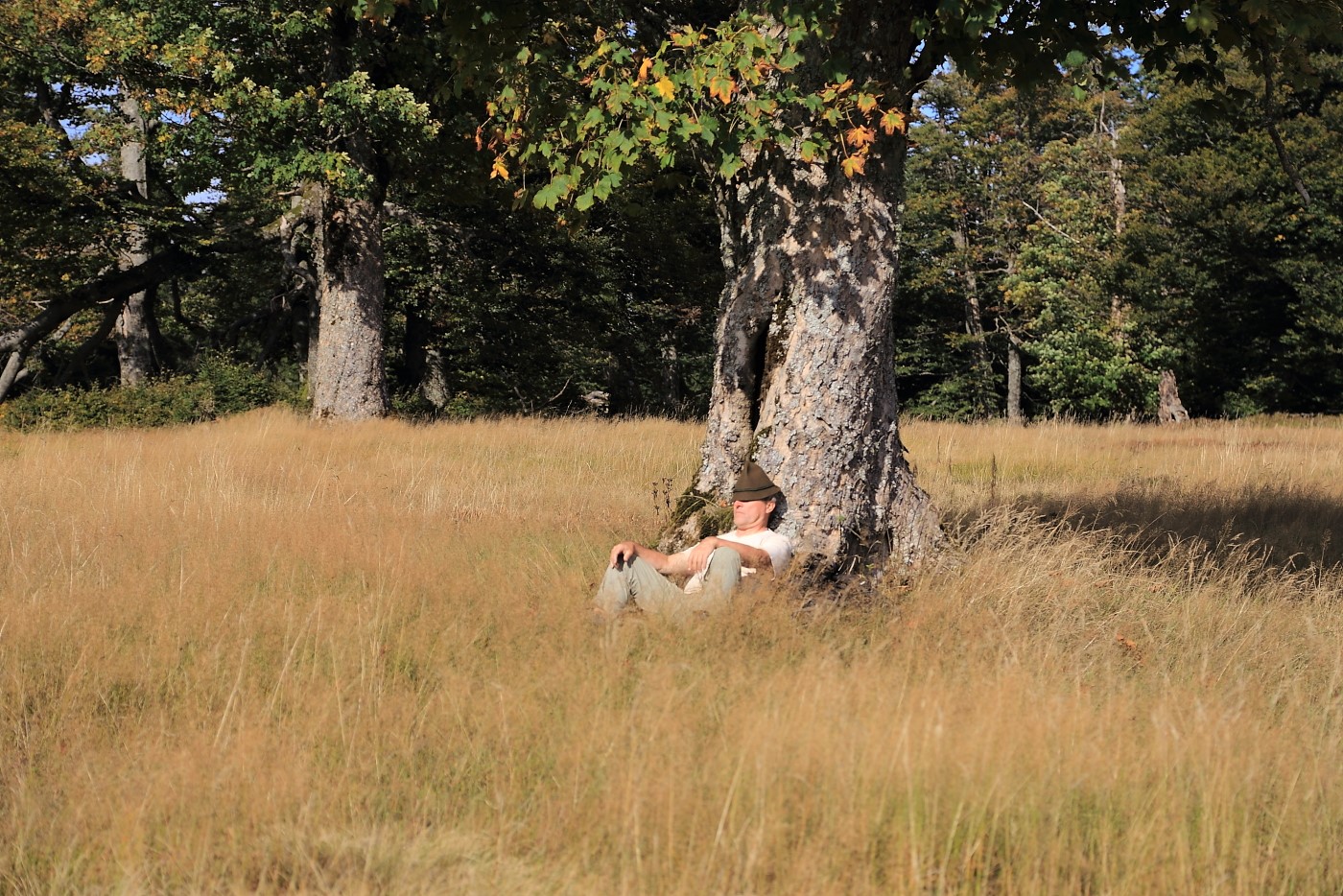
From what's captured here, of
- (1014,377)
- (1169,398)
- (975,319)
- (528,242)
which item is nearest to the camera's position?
(528,242)

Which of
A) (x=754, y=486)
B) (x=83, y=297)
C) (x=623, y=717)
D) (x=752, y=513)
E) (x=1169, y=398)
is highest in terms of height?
(x=83, y=297)

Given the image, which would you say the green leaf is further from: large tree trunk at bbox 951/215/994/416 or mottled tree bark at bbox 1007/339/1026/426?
mottled tree bark at bbox 1007/339/1026/426

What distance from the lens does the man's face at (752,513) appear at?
19.7 feet

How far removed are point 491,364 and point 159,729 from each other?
23.0m

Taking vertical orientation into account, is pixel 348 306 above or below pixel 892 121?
below

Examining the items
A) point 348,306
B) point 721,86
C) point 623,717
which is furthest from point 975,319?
point 623,717

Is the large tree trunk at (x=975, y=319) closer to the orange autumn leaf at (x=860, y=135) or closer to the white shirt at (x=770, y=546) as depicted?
the orange autumn leaf at (x=860, y=135)

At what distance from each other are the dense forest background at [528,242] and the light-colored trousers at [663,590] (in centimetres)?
273

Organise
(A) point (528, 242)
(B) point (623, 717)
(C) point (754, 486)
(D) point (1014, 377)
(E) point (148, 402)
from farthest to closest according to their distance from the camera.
→ (D) point (1014, 377), (A) point (528, 242), (E) point (148, 402), (C) point (754, 486), (B) point (623, 717)

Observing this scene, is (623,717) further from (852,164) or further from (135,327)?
(135,327)

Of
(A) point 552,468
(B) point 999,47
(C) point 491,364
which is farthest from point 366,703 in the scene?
(C) point 491,364

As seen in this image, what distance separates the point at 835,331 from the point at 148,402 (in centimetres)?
1559

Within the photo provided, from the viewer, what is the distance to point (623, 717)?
422 centimetres

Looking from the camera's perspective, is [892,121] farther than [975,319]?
No
